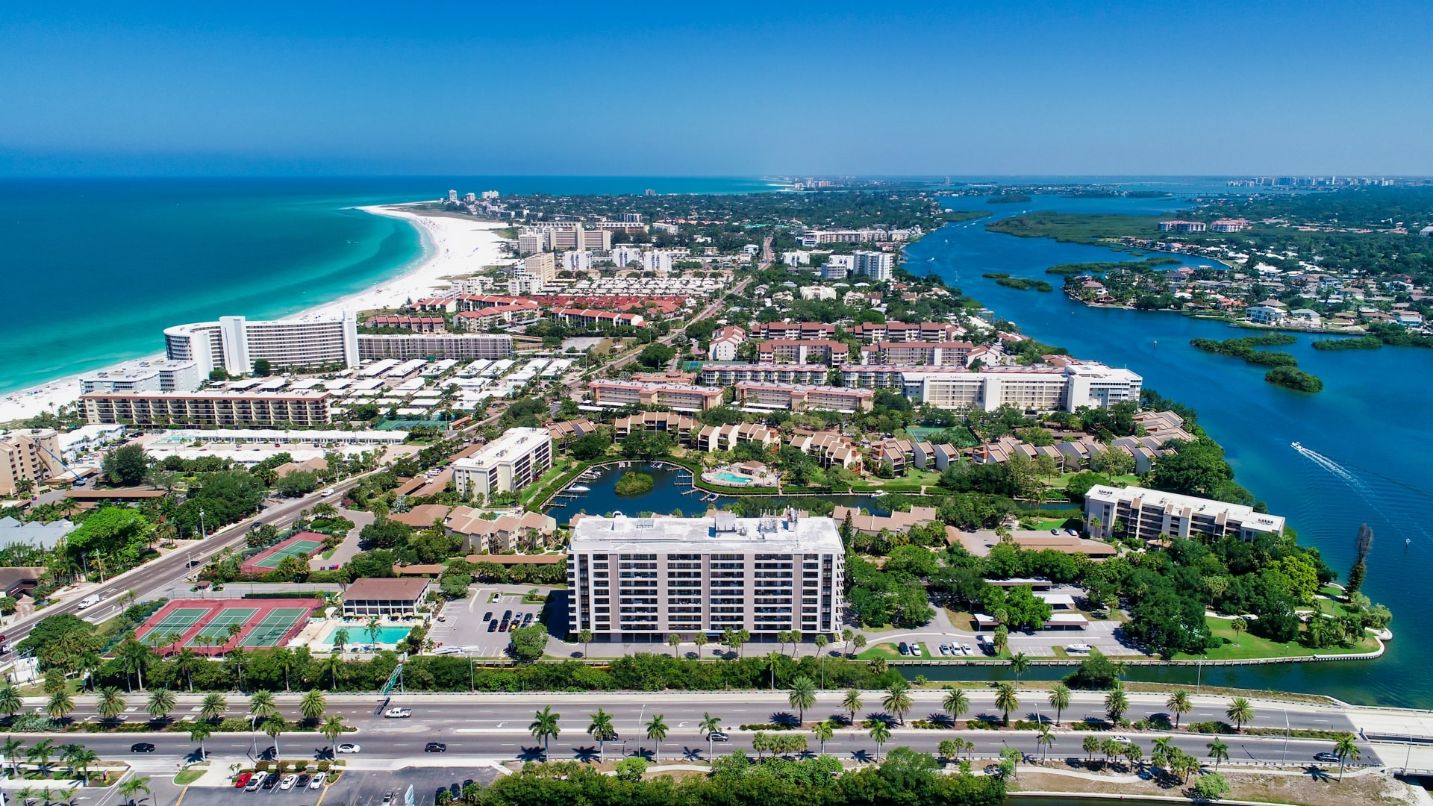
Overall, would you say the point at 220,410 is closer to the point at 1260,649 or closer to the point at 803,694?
the point at 803,694

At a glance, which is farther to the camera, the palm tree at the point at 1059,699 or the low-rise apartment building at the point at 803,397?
the low-rise apartment building at the point at 803,397

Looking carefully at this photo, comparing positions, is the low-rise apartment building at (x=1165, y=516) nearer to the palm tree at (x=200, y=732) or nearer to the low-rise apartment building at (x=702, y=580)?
the low-rise apartment building at (x=702, y=580)

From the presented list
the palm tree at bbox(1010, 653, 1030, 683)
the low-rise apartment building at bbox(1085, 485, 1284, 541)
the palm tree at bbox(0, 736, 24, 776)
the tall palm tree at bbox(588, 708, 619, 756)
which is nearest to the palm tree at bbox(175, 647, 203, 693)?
the palm tree at bbox(0, 736, 24, 776)

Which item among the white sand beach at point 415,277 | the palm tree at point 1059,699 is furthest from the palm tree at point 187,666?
the white sand beach at point 415,277

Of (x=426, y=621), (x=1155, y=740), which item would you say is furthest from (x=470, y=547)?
(x=1155, y=740)

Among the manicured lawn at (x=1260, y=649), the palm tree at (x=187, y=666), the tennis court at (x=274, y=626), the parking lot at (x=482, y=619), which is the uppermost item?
the palm tree at (x=187, y=666)

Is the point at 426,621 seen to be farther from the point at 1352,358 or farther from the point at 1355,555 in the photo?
the point at 1352,358
